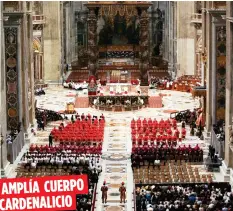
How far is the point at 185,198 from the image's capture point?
74.6 feet

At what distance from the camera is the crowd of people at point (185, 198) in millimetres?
21609

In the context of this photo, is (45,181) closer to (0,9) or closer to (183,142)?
(0,9)

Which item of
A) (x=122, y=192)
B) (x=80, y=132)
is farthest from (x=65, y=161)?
(x=80, y=132)

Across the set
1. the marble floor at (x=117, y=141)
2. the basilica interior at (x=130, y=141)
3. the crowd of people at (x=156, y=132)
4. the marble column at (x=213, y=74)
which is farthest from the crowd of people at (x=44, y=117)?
the marble column at (x=213, y=74)

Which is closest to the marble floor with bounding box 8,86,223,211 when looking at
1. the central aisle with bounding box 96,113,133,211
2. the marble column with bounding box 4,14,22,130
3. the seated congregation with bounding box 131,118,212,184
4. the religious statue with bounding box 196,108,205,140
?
the central aisle with bounding box 96,113,133,211

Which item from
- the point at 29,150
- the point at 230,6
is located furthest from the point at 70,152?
the point at 230,6

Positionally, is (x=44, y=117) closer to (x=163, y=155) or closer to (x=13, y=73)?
(x=13, y=73)

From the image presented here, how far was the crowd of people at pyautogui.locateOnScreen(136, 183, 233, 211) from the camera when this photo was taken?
2161 cm

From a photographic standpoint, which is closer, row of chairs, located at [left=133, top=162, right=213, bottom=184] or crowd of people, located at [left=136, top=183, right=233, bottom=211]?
crowd of people, located at [left=136, top=183, right=233, bottom=211]

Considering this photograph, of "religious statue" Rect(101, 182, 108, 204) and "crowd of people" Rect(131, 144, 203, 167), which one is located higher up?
"crowd of people" Rect(131, 144, 203, 167)

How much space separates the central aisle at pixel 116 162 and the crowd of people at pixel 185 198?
51.2 inches

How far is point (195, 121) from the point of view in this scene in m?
38.8

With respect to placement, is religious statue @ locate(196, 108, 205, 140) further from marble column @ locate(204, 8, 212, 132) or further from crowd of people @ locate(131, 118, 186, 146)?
marble column @ locate(204, 8, 212, 132)

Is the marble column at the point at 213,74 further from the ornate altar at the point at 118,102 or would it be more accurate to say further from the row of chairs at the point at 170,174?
the ornate altar at the point at 118,102
